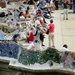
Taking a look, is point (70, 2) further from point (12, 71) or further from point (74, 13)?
point (12, 71)

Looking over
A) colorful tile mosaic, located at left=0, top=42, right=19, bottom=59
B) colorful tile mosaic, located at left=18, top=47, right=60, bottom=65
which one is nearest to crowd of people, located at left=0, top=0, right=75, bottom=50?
colorful tile mosaic, located at left=0, top=42, right=19, bottom=59

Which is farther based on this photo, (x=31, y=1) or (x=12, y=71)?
(x=31, y=1)

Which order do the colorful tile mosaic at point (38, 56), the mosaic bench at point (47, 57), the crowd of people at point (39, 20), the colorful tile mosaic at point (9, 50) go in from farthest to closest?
the crowd of people at point (39, 20) < the colorful tile mosaic at point (9, 50) < the colorful tile mosaic at point (38, 56) < the mosaic bench at point (47, 57)

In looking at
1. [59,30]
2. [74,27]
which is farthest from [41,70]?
[74,27]

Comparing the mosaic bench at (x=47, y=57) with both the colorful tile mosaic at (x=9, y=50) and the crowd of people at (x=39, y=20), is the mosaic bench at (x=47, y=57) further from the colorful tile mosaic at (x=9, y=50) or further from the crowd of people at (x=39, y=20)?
the crowd of people at (x=39, y=20)

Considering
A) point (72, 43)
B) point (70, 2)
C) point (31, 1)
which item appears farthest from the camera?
point (70, 2)

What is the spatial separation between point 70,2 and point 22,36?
52.5ft

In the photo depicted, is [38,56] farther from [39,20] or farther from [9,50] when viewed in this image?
[39,20]

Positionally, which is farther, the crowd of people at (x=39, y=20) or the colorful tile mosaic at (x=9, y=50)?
the crowd of people at (x=39, y=20)

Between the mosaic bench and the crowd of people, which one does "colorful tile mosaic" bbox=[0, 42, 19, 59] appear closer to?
the crowd of people

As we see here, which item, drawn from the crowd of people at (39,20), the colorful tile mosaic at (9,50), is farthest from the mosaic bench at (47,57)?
the crowd of people at (39,20)

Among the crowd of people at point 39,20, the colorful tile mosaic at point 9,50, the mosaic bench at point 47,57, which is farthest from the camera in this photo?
the crowd of people at point 39,20

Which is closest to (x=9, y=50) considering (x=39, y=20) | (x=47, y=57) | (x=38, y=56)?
A: (x=38, y=56)

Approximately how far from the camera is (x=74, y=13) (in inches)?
1121
